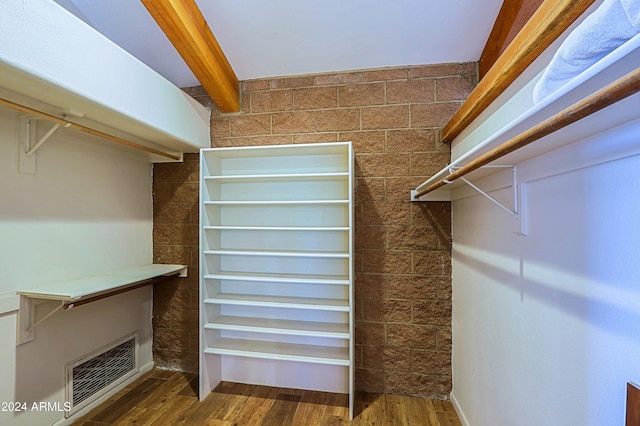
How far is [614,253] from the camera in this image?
743 mm

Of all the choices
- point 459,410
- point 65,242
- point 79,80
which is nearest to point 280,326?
point 459,410

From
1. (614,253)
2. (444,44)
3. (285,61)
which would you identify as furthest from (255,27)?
(614,253)

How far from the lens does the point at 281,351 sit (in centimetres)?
214

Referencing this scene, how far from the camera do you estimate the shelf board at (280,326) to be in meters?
2.01

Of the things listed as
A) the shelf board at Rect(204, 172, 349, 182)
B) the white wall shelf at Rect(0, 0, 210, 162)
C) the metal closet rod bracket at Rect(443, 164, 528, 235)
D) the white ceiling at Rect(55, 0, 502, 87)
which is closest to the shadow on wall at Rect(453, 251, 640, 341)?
the metal closet rod bracket at Rect(443, 164, 528, 235)

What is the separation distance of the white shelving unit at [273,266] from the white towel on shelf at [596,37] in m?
1.44

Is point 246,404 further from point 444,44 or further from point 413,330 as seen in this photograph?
point 444,44

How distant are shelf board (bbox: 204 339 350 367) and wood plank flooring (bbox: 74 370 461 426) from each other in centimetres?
34

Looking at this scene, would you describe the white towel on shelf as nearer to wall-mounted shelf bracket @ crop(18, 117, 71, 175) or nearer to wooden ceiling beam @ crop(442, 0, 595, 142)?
wooden ceiling beam @ crop(442, 0, 595, 142)

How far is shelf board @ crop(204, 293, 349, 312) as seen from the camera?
199cm

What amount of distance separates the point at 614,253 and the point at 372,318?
5.40 feet

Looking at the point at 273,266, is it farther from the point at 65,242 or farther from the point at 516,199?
the point at 516,199

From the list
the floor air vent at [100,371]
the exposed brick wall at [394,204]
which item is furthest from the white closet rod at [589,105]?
the floor air vent at [100,371]

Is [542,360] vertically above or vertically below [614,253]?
below
